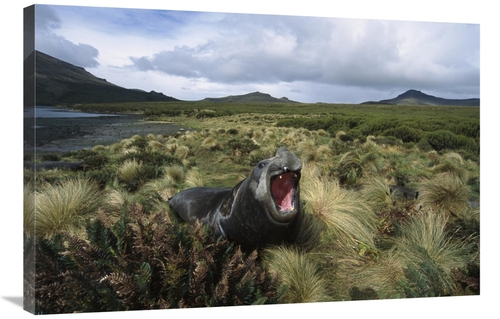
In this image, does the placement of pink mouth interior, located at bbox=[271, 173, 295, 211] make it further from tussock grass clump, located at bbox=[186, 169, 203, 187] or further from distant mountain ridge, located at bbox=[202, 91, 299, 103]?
distant mountain ridge, located at bbox=[202, 91, 299, 103]

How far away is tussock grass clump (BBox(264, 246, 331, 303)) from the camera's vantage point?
8586mm

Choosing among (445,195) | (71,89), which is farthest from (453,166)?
(71,89)

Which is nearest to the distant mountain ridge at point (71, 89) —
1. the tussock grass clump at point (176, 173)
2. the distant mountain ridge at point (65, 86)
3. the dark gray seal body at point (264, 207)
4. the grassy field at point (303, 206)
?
the distant mountain ridge at point (65, 86)

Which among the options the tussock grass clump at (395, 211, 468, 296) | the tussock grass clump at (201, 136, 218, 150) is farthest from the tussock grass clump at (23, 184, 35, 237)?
the tussock grass clump at (395, 211, 468, 296)

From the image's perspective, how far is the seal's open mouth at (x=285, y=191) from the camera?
8.30 m

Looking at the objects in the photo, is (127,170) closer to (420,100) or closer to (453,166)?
(420,100)

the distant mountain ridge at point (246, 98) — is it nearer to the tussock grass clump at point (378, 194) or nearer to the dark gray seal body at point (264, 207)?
the dark gray seal body at point (264, 207)

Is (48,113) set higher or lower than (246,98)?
lower

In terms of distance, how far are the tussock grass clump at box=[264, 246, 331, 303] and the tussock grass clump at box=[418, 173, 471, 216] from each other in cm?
226

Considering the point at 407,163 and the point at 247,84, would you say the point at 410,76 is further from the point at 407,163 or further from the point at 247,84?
the point at 247,84

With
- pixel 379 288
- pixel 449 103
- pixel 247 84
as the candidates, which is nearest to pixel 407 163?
pixel 449 103

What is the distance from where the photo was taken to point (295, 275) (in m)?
8.70

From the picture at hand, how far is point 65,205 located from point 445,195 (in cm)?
548

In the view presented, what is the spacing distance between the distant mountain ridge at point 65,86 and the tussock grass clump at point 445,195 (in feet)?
13.7
